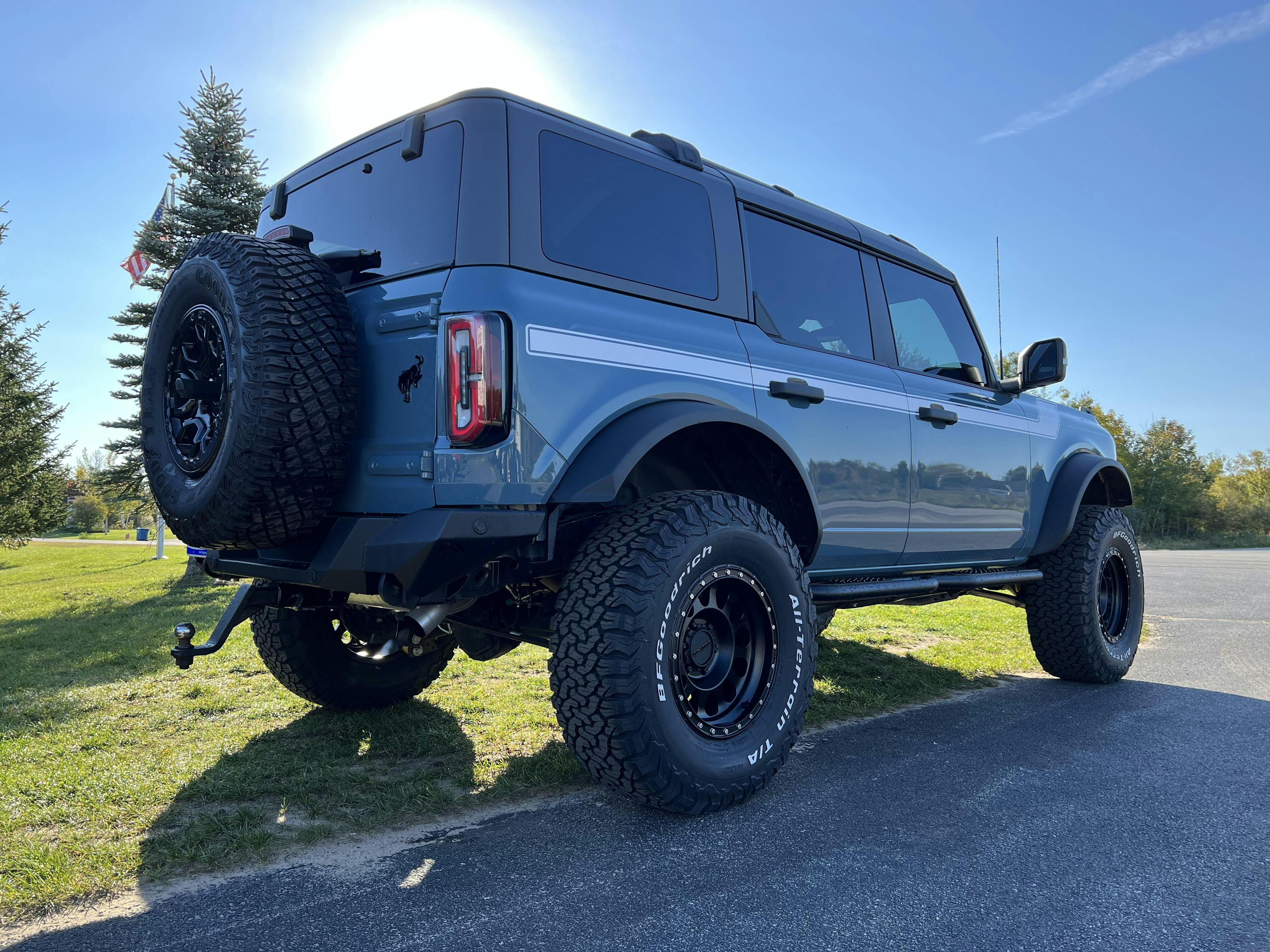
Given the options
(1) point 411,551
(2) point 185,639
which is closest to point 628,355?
(1) point 411,551

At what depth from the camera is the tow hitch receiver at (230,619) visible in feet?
9.46

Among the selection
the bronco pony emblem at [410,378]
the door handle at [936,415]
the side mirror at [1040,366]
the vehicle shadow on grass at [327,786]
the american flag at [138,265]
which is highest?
the american flag at [138,265]

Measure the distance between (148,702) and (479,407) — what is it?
3.27 metres

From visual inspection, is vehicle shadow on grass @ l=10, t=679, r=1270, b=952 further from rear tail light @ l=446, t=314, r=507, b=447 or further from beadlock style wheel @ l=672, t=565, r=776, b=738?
rear tail light @ l=446, t=314, r=507, b=447

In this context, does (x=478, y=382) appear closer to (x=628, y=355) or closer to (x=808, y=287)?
(x=628, y=355)

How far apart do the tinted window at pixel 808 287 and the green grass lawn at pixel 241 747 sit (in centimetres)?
190

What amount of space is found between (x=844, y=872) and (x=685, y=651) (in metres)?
0.84

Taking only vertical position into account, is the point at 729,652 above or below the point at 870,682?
above

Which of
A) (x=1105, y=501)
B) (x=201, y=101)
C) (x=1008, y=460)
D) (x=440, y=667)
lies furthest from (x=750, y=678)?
(x=201, y=101)

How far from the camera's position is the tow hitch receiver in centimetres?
288

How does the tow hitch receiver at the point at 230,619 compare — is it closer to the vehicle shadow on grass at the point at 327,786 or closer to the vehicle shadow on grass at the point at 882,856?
the vehicle shadow on grass at the point at 327,786

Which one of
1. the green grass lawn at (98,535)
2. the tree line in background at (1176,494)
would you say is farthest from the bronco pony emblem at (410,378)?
the tree line in background at (1176,494)

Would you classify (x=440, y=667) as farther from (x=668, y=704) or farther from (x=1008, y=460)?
(x=1008, y=460)

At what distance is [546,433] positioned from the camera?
2.52 meters
